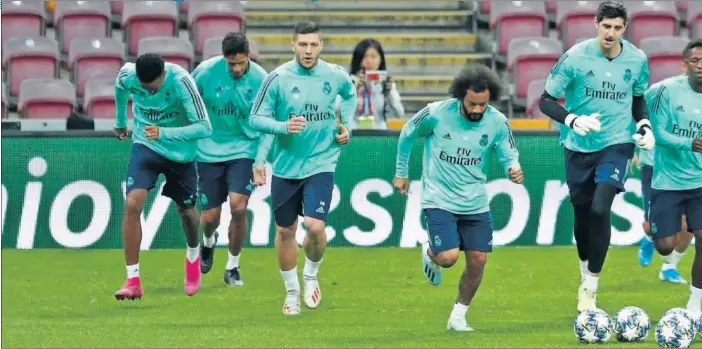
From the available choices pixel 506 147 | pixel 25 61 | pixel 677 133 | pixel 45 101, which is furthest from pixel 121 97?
pixel 25 61

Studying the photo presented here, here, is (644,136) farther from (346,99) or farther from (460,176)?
(346,99)

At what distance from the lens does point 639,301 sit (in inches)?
509

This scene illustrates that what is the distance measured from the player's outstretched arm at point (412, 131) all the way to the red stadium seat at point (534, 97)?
7.70 meters

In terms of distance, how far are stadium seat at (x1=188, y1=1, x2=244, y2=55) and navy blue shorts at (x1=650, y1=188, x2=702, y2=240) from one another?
9.83 metres

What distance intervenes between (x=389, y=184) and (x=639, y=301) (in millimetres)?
4362

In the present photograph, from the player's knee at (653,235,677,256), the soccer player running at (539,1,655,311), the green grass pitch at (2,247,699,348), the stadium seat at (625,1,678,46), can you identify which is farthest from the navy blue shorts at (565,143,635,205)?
the stadium seat at (625,1,678,46)

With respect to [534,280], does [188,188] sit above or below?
above

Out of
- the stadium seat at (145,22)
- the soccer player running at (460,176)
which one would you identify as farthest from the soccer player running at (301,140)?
the stadium seat at (145,22)

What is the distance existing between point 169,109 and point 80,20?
845 centimetres

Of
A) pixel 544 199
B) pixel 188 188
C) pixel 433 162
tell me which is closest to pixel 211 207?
pixel 188 188

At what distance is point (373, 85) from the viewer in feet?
56.3

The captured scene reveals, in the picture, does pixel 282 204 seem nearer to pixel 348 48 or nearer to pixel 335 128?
→ pixel 335 128

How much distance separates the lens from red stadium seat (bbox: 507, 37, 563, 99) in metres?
20.0

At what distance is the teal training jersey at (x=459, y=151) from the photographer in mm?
11164
